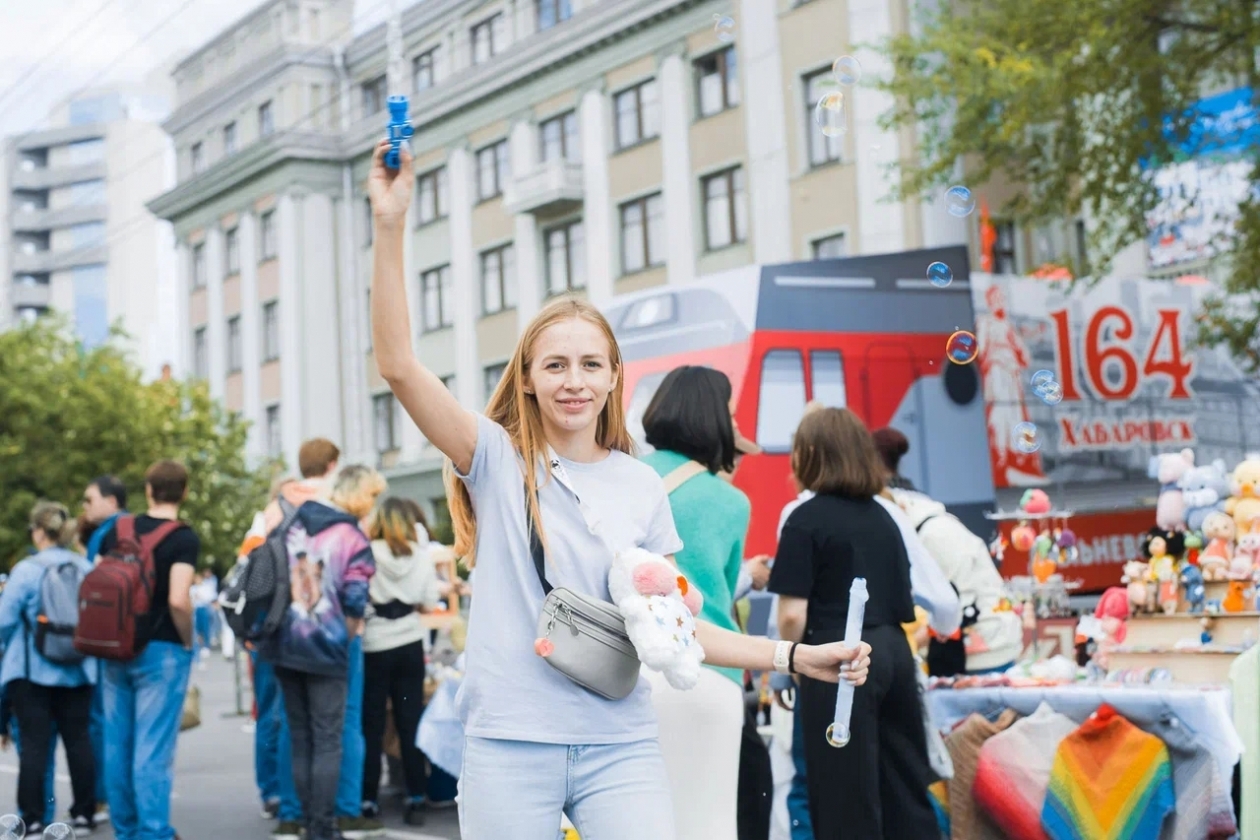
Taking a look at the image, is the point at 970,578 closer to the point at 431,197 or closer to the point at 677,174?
the point at 677,174

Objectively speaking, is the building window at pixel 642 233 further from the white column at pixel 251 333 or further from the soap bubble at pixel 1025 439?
the soap bubble at pixel 1025 439

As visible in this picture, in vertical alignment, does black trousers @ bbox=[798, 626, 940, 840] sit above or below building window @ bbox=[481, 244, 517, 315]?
A: below

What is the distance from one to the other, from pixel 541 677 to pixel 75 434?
38.0m

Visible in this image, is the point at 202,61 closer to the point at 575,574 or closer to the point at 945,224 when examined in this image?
the point at 945,224

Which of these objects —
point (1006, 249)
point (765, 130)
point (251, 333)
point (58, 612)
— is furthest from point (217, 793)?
point (251, 333)

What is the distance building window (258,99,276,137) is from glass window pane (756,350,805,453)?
36.6 meters

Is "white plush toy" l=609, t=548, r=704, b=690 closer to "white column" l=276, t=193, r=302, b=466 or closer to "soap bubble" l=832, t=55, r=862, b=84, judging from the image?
"soap bubble" l=832, t=55, r=862, b=84

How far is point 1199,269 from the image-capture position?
2752 cm

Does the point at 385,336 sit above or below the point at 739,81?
below

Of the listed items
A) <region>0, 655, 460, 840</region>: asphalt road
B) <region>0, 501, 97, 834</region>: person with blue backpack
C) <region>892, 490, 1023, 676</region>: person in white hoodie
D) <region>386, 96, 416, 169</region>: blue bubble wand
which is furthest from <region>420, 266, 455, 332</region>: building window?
<region>386, 96, 416, 169</region>: blue bubble wand

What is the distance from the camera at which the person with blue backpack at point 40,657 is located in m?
8.41

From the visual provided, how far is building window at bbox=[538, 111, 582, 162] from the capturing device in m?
35.3

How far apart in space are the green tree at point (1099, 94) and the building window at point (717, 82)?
12.6 meters

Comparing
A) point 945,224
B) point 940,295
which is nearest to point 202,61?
point 945,224
